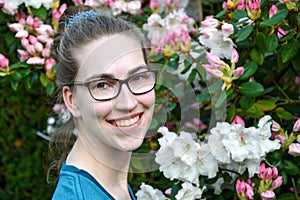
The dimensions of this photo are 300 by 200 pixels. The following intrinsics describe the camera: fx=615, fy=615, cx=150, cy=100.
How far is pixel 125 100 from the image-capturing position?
4.99ft

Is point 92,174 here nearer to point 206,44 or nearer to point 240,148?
point 240,148

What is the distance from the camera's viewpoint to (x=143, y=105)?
156cm

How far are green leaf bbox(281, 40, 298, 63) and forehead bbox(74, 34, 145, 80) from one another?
76 centimetres

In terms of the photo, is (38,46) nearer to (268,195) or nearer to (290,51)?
(290,51)

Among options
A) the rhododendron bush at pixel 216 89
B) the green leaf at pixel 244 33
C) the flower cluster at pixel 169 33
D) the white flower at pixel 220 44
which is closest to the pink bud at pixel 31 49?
the rhododendron bush at pixel 216 89

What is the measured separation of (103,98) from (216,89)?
29.3 inches

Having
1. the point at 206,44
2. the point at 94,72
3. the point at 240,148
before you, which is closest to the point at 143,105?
the point at 94,72

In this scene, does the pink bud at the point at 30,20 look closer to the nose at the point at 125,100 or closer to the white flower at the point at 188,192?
the white flower at the point at 188,192

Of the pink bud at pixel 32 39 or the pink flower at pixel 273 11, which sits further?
the pink bud at pixel 32 39

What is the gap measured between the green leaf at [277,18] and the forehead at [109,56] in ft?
2.14

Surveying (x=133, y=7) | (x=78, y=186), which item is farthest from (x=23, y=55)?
(x=78, y=186)

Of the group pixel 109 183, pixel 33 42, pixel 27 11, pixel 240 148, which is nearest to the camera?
pixel 109 183

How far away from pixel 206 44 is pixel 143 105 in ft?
2.48

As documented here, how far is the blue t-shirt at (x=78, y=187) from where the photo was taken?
157 centimetres
